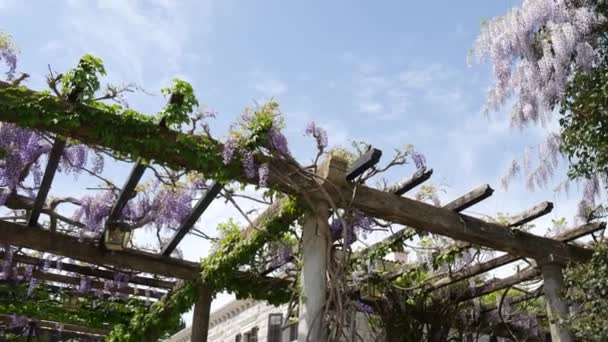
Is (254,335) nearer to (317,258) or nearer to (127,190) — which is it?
(127,190)

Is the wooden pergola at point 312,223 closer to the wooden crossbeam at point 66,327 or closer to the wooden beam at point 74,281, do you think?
the wooden beam at point 74,281

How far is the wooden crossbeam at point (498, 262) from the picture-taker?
674cm

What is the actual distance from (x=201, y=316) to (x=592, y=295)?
4066mm

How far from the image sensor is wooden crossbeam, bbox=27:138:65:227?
216 inches

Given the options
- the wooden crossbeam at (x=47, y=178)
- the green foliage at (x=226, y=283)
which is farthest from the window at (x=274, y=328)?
the wooden crossbeam at (x=47, y=178)

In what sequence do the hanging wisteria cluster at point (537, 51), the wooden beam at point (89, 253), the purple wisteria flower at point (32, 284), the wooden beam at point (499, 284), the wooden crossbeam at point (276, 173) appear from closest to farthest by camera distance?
the wooden crossbeam at point (276, 173)
the hanging wisteria cluster at point (537, 51)
the wooden beam at point (89, 253)
the wooden beam at point (499, 284)
the purple wisteria flower at point (32, 284)

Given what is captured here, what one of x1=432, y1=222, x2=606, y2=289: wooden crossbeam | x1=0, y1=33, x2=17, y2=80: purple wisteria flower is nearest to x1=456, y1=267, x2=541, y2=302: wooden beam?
x1=432, y1=222, x2=606, y2=289: wooden crossbeam

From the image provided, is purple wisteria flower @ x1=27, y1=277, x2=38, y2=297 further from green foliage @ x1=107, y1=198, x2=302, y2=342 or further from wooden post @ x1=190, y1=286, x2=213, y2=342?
wooden post @ x1=190, y1=286, x2=213, y2=342

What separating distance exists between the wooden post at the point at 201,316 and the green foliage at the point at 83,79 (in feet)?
10.7

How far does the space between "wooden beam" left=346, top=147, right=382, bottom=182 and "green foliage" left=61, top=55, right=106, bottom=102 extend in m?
2.05

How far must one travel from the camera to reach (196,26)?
5914mm

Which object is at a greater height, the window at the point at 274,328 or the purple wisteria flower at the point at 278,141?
the window at the point at 274,328

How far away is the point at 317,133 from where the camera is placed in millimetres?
5738

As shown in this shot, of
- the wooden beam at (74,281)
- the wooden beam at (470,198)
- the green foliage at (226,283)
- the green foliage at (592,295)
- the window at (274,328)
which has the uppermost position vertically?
the window at (274,328)
